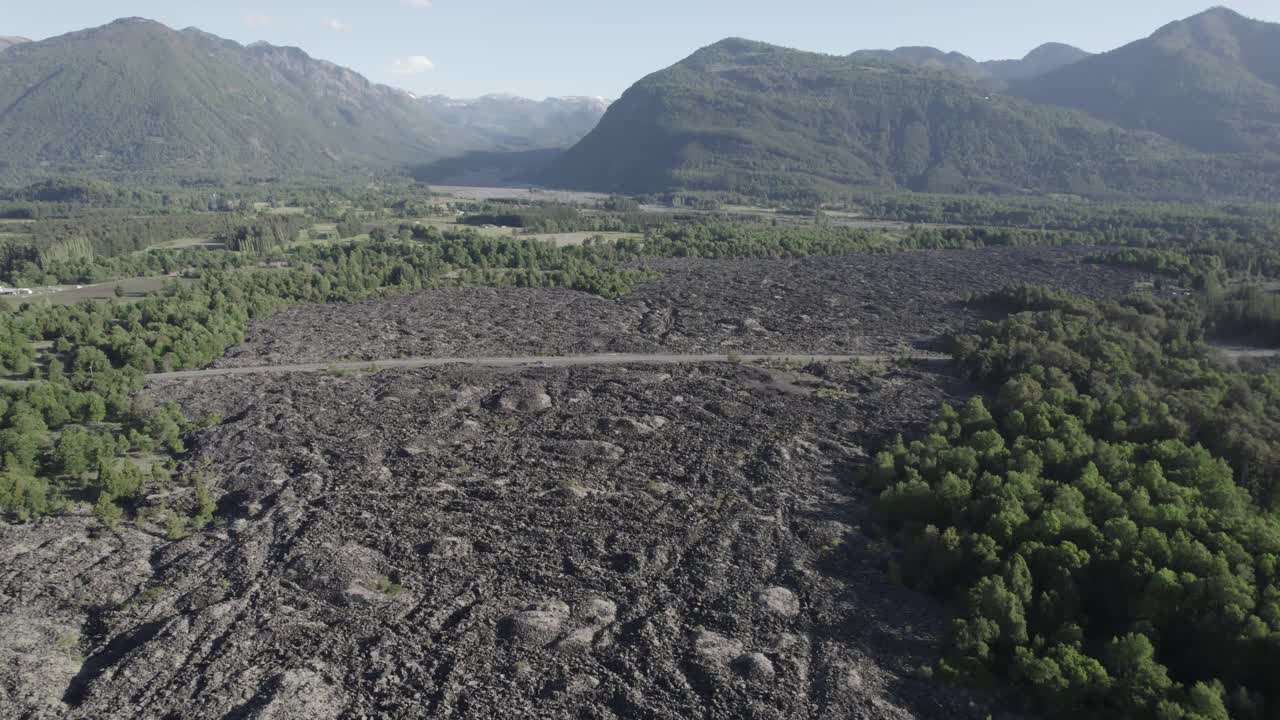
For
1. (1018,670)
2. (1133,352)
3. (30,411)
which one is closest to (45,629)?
(30,411)

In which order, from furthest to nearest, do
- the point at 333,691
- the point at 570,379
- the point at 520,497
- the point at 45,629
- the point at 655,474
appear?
the point at 570,379, the point at 655,474, the point at 520,497, the point at 45,629, the point at 333,691

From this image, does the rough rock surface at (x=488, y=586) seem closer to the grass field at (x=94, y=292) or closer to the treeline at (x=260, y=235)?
the grass field at (x=94, y=292)

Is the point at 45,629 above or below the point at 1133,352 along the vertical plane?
below

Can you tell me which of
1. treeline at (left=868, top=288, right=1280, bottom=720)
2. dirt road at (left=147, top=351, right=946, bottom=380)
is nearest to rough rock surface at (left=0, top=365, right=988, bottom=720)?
treeline at (left=868, top=288, right=1280, bottom=720)

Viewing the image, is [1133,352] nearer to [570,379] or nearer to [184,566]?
[570,379]

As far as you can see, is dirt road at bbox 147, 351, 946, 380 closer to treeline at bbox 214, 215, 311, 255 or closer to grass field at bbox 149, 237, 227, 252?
treeline at bbox 214, 215, 311, 255

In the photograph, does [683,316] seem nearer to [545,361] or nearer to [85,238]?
[545,361]
